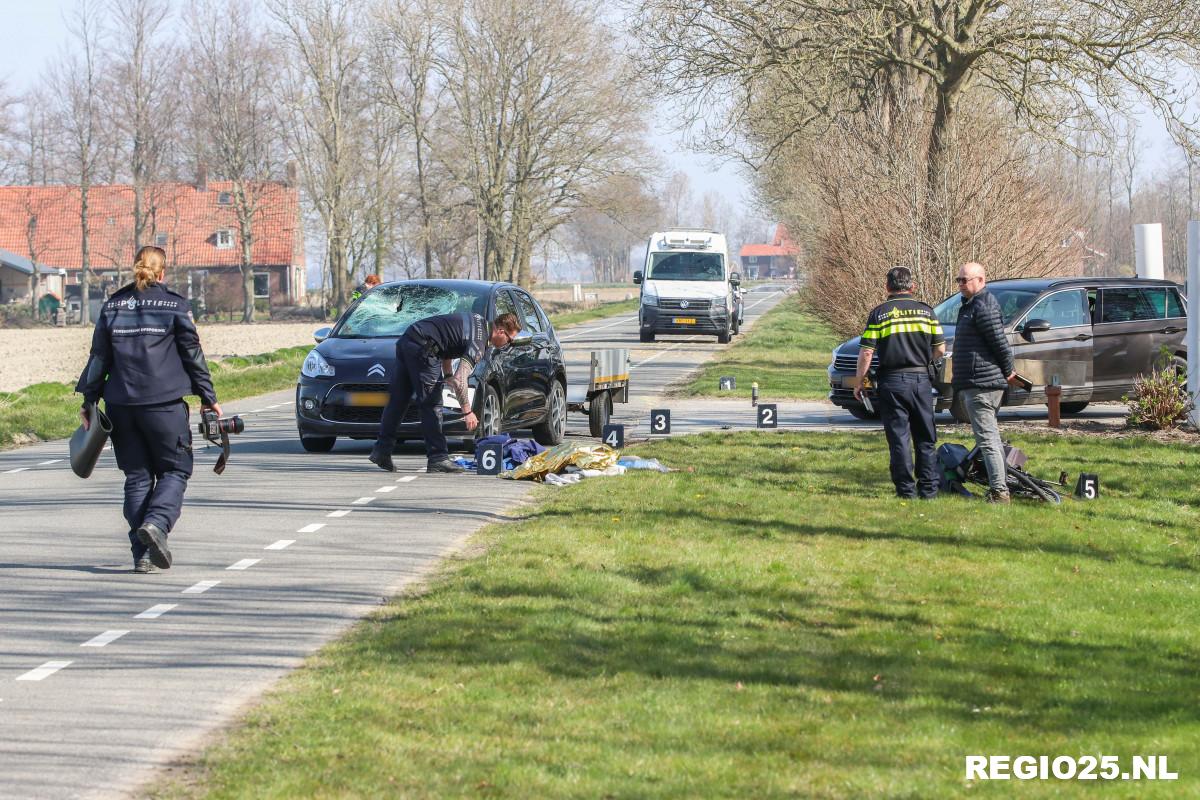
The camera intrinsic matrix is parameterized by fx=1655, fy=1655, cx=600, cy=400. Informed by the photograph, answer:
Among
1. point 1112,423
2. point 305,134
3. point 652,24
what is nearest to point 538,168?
point 305,134

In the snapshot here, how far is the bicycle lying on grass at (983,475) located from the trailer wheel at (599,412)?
586 centimetres

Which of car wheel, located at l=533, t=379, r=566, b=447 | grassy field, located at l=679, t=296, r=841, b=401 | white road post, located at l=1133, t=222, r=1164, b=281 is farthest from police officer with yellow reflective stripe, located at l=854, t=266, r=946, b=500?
grassy field, located at l=679, t=296, r=841, b=401

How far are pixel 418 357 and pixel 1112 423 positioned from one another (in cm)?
877

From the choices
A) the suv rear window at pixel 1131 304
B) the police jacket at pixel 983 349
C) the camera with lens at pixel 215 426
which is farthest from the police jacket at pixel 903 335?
the suv rear window at pixel 1131 304

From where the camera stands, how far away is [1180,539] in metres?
11.1

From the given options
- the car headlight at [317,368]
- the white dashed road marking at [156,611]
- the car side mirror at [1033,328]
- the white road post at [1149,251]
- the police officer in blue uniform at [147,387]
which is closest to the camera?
the white dashed road marking at [156,611]

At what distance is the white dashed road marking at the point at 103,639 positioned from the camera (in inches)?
305

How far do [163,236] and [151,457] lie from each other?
288ft

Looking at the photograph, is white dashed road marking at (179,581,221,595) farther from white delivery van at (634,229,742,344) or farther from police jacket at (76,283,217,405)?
white delivery van at (634,229,742,344)

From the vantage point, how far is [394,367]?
15.7 meters

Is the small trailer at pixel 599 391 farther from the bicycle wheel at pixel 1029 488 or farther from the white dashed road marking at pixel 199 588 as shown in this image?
the white dashed road marking at pixel 199 588

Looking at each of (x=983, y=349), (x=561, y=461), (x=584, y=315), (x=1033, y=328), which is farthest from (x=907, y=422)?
(x=584, y=315)

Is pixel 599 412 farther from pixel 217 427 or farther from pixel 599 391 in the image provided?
pixel 217 427

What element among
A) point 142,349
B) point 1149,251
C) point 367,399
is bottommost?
point 367,399
